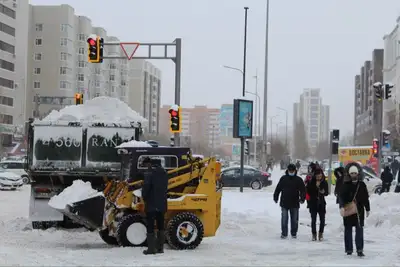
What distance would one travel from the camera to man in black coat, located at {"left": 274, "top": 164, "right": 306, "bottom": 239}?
606 inches

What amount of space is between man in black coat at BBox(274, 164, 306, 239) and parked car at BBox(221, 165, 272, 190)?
83.0ft

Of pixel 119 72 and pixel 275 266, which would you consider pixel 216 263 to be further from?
pixel 119 72

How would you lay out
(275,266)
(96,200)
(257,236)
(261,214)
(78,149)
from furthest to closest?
(261,214), (78,149), (257,236), (96,200), (275,266)

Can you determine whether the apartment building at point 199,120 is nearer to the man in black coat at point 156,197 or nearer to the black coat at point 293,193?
the black coat at point 293,193

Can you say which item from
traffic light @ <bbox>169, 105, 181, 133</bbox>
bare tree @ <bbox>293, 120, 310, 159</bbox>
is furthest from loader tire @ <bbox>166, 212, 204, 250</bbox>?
bare tree @ <bbox>293, 120, 310, 159</bbox>

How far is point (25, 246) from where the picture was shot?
13258 mm

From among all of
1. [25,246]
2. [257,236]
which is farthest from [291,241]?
[25,246]

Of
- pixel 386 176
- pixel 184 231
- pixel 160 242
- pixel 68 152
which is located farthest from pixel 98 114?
pixel 386 176

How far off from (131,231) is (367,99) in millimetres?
151727

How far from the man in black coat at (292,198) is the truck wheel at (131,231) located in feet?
12.3

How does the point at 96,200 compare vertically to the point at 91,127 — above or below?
below

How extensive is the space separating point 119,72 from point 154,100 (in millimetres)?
30448

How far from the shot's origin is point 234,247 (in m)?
13.4

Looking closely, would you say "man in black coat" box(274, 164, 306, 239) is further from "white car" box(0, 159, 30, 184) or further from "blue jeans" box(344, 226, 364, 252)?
"white car" box(0, 159, 30, 184)
